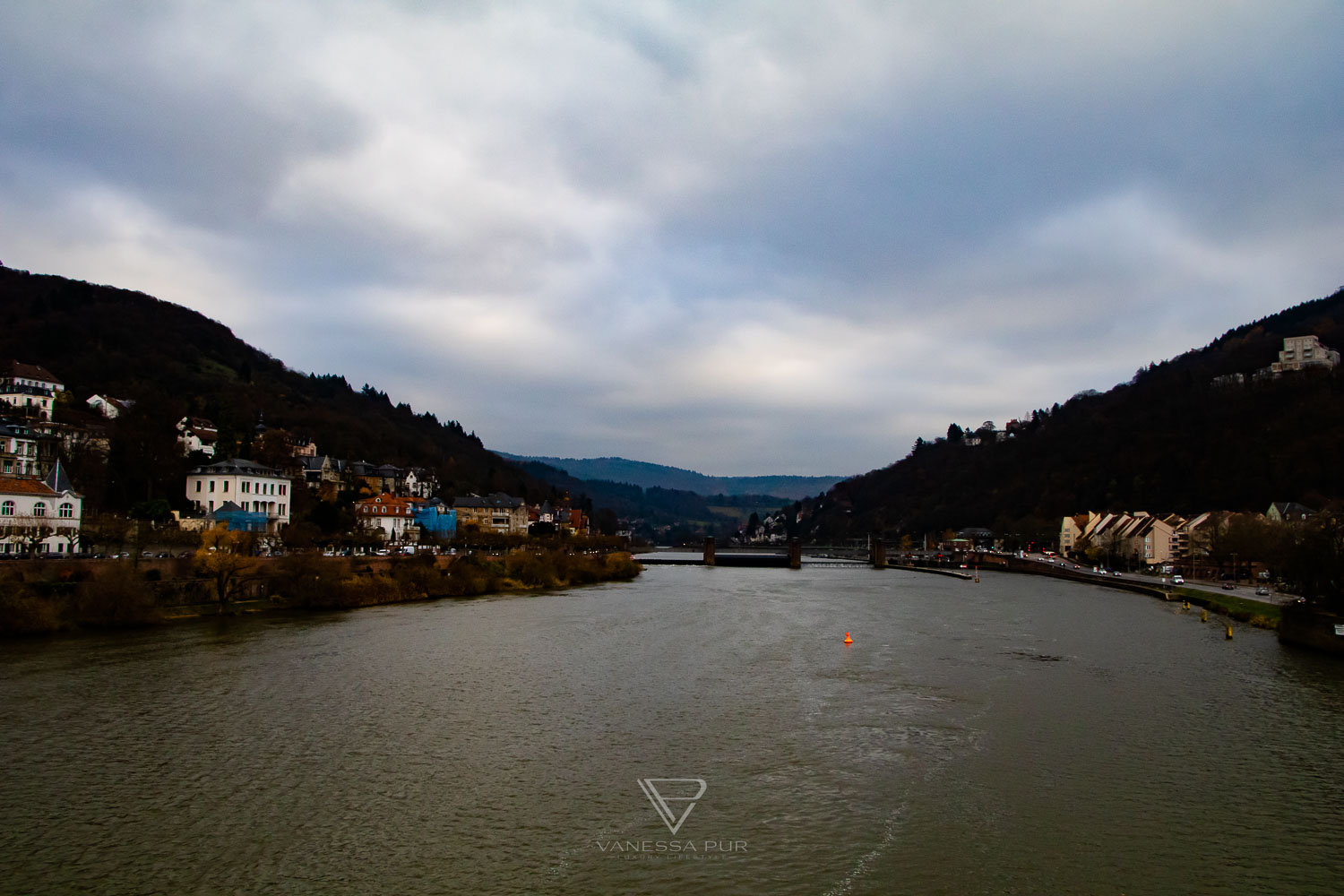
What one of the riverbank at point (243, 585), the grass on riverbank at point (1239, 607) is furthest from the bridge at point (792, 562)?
the riverbank at point (243, 585)

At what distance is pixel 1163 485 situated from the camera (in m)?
110

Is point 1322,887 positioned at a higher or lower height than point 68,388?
lower

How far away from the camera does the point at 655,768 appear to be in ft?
55.7

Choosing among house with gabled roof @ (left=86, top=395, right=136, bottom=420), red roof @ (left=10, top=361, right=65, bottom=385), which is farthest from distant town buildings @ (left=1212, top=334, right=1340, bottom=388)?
red roof @ (left=10, top=361, right=65, bottom=385)

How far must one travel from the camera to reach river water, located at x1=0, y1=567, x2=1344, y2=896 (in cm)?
1248

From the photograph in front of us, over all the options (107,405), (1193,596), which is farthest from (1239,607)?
(107,405)

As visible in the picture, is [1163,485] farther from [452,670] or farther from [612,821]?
[612,821]

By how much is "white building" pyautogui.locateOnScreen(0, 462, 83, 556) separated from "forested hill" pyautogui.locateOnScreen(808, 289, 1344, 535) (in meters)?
95.1

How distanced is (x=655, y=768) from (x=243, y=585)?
102 ft

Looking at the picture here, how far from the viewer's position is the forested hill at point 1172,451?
93875mm

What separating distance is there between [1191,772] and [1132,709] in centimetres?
575

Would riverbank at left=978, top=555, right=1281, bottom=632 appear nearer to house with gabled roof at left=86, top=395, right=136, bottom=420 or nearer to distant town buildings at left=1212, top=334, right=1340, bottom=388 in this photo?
distant town buildings at left=1212, top=334, right=1340, bottom=388

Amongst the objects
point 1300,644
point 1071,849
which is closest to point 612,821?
point 1071,849

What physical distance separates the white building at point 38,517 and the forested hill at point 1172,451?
9513 centimetres
